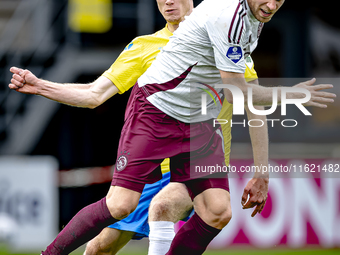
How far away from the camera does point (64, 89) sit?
3.74 m

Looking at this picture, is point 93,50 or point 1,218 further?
point 93,50

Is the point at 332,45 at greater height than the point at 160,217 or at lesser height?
greater

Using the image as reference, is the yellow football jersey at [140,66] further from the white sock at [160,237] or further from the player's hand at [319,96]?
the player's hand at [319,96]

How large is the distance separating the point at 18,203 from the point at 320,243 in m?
3.38

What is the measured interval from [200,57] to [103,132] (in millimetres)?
6810

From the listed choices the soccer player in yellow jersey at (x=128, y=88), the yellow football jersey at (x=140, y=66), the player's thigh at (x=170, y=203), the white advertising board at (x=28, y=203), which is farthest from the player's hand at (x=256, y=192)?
the white advertising board at (x=28, y=203)

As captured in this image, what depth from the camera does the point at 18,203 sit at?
7.04m

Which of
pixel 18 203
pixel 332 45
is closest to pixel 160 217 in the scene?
pixel 18 203

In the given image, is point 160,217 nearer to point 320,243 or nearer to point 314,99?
point 314,99

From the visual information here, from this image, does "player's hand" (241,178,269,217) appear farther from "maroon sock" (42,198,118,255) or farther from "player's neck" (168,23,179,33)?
"player's neck" (168,23,179,33)

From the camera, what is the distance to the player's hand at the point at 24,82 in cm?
362

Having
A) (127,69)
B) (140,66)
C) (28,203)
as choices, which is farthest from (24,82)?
(28,203)

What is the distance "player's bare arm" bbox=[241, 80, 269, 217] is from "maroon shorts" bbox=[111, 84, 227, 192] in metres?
0.25

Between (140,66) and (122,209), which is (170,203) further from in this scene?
(140,66)
